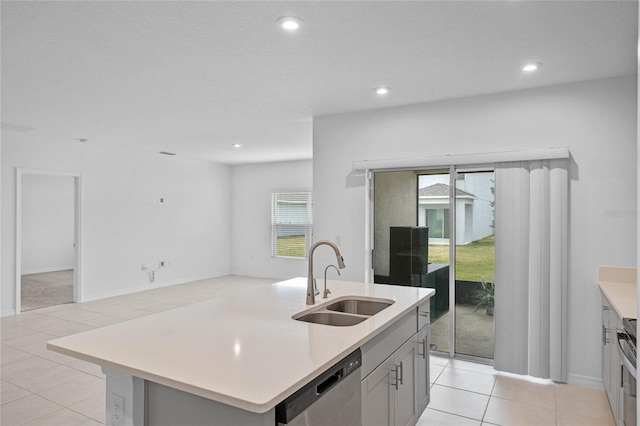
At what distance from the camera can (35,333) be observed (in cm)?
489

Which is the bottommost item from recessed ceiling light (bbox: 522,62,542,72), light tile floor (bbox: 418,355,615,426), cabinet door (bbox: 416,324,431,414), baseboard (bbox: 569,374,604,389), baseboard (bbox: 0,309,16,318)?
light tile floor (bbox: 418,355,615,426)

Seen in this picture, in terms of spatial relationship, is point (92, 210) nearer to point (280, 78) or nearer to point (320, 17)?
point (280, 78)

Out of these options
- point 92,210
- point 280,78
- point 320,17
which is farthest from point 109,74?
point 92,210

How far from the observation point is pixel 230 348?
171 centimetres

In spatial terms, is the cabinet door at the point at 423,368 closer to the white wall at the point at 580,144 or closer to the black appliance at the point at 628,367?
the black appliance at the point at 628,367

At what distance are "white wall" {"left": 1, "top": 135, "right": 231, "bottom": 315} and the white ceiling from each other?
5.16 ft

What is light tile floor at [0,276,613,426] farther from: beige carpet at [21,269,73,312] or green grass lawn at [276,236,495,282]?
beige carpet at [21,269,73,312]

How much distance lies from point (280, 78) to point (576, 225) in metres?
2.84

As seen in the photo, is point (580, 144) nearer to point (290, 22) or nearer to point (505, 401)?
point (505, 401)

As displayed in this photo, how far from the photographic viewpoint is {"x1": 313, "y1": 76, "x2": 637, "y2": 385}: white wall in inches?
134

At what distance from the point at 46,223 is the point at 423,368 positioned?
10.1 m

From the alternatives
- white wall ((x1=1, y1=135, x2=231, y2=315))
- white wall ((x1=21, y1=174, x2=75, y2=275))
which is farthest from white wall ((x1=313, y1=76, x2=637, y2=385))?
white wall ((x1=21, y1=174, x2=75, y2=275))

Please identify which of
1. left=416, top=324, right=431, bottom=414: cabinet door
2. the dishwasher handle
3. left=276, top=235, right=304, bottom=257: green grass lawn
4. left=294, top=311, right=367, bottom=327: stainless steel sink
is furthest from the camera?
left=276, top=235, right=304, bottom=257: green grass lawn

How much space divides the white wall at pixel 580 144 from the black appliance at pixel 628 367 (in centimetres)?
127
